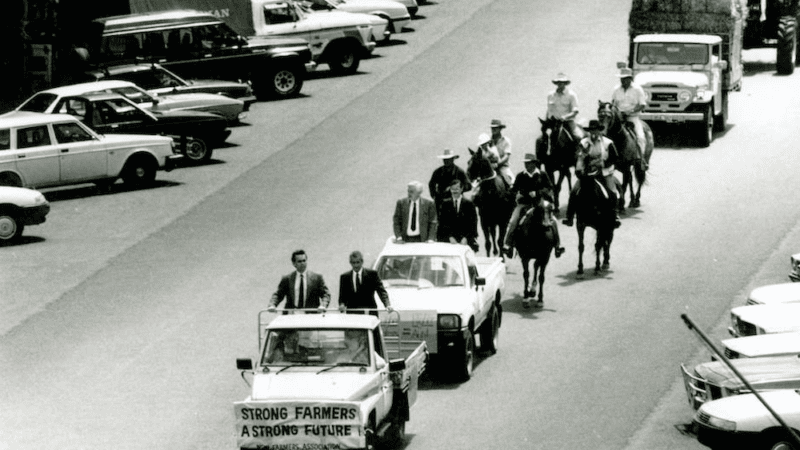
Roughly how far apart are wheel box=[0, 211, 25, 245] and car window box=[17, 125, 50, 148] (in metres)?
2.92

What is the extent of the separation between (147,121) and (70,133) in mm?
2500

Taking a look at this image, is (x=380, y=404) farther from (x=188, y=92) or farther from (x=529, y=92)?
(x=529, y=92)

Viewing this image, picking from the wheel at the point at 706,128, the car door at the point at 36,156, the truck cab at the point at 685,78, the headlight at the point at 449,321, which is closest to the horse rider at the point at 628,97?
the truck cab at the point at 685,78

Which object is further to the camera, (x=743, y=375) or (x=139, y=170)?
(x=139, y=170)

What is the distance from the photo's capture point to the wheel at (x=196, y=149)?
107ft

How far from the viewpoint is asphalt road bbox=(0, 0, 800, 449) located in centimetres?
1792

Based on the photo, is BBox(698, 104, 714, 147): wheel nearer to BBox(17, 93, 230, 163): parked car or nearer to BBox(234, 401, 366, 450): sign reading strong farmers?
BBox(17, 93, 230, 163): parked car

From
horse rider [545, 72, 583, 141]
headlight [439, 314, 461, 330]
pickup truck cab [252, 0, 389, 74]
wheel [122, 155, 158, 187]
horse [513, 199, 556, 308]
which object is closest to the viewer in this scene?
headlight [439, 314, 461, 330]

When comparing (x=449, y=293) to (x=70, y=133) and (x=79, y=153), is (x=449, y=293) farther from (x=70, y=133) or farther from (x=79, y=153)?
(x=70, y=133)

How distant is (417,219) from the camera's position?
22203mm

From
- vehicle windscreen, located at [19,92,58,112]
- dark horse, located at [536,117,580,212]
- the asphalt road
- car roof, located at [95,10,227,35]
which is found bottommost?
the asphalt road

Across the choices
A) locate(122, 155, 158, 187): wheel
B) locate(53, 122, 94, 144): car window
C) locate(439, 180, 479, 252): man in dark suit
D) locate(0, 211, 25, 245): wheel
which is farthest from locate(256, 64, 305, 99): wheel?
locate(439, 180, 479, 252): man in dark suit

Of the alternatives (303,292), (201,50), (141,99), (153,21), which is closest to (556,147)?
(141,99)

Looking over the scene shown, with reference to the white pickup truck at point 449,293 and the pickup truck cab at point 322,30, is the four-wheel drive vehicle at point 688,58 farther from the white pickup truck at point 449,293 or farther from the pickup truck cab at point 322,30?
the white pickup truck at point 449,293
